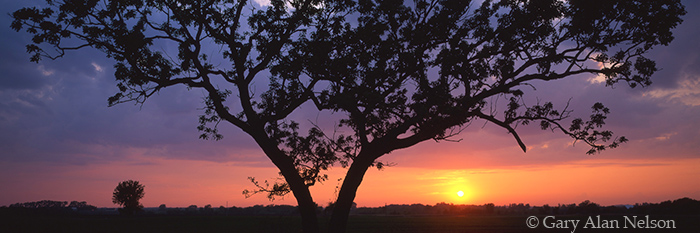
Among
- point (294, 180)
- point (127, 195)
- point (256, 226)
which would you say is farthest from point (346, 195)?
point (127, 195)

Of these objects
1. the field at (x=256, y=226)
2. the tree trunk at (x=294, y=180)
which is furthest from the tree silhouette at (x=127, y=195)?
the tree trunk at (x=294, y=180)

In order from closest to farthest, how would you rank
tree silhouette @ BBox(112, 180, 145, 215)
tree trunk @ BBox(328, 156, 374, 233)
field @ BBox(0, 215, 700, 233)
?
tree trunk @ BBox(328, 156, 374, 233) < field @ BBox(0, 215, 700, 233) < tree silhouette @ BBox(112, 180, 145, 215)

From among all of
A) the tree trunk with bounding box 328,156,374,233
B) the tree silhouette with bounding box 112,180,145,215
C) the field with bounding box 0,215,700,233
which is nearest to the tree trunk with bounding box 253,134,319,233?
the tree trunk with bounding box 328,156,374,233

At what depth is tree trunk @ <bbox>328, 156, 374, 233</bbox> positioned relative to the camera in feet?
57.1

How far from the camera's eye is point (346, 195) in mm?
17453

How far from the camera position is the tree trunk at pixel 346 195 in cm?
1739

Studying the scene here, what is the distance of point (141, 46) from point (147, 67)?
108 centimetres

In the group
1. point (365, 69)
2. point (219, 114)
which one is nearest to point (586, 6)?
point (365, 69)

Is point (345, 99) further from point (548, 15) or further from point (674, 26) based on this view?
point (674, 26)

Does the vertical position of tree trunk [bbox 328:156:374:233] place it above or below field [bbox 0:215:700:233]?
above

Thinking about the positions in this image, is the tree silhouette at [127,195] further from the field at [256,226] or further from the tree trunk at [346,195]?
the tree trunk at [346,195]

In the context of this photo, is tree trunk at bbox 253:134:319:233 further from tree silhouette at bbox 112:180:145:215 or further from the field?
tree silhouette at bbox 112:180:145:215

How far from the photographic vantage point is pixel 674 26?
15.9 metres

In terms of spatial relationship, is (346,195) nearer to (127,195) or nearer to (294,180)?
(294,180)
